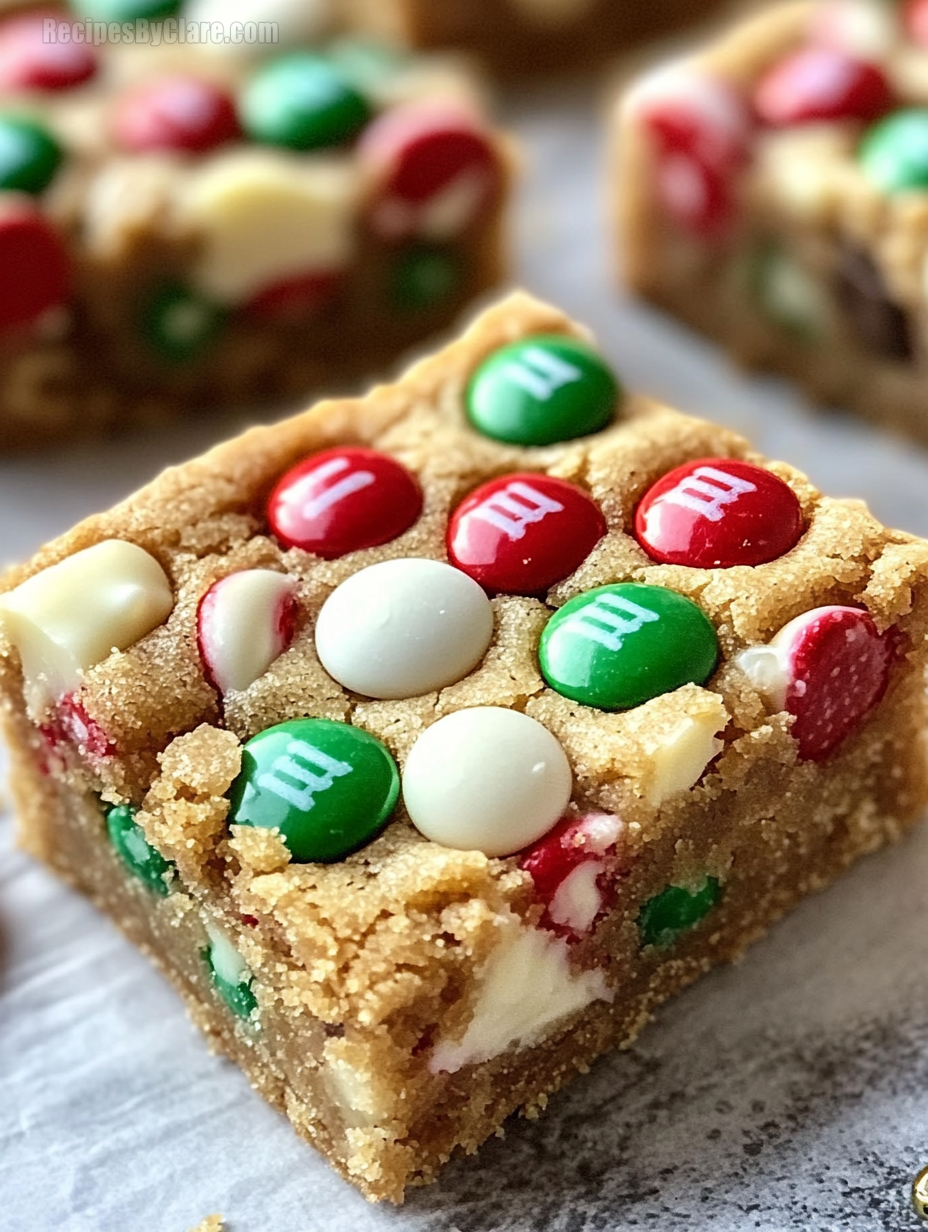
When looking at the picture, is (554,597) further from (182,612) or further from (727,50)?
(727,50)

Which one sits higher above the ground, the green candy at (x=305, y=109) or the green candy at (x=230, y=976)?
the green candy at (x=305, y=109)

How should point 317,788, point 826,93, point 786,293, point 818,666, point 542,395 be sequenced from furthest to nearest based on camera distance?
point 786,293, point 826,93, point 542,395, point 818,666, point 317,788

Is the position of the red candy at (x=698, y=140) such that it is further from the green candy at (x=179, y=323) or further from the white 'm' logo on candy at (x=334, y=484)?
the white 'm' logo on candy at (x=334, y=484)

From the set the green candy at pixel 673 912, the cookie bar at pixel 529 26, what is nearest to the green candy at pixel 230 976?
the green candy at pixel 673 912

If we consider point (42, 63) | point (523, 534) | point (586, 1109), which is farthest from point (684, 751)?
point (42, 63)

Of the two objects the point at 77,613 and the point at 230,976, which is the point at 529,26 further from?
the point at 230,976

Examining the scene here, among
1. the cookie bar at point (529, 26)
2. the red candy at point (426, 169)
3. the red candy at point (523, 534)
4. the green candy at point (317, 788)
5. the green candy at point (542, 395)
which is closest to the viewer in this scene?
the green candy at point (317, 788)
